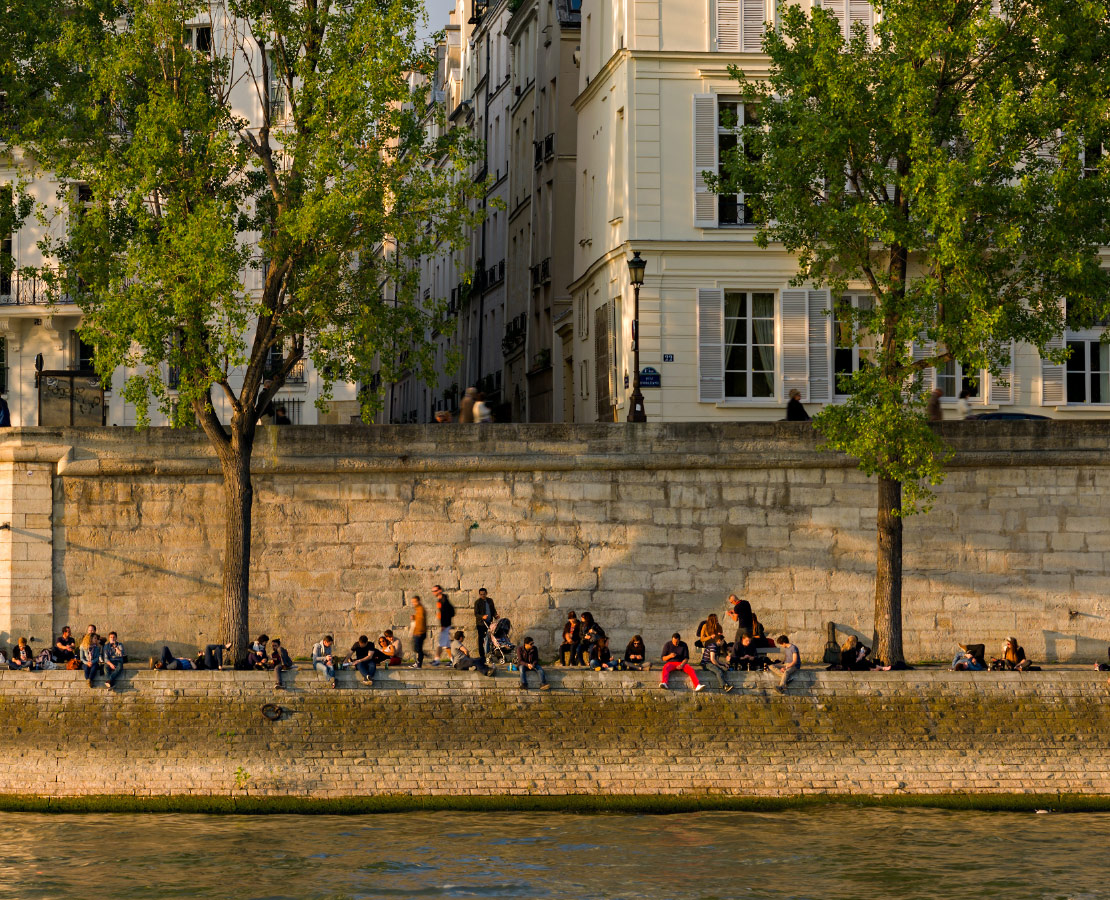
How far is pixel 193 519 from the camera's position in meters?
27.7

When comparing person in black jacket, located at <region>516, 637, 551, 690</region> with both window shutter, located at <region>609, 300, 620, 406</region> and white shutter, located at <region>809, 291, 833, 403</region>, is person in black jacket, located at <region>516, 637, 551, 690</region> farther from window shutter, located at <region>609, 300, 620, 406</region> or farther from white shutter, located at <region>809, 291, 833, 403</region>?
window shutter, located at <region>609, 300, 620, 406</region>

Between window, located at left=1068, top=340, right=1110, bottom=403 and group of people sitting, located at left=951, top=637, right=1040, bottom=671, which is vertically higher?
window, located at left=1068, top=340, right=1110, bottom=403

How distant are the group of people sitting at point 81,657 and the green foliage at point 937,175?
10.0 m

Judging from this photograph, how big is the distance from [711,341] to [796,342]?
149 cm

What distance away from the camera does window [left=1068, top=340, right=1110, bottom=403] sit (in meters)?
32.9

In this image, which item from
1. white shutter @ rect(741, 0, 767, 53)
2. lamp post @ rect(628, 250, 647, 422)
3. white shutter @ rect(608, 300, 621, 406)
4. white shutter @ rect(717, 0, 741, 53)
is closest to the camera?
lamp post @ rect(628, 250, 647, 422)

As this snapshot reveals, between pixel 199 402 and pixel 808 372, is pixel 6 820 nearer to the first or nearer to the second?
pixel 199 402

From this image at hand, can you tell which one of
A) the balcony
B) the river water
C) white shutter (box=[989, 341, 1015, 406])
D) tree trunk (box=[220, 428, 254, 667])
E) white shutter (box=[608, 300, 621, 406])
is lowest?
the river water

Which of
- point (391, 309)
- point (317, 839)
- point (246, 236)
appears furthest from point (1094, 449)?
point (246, 236)

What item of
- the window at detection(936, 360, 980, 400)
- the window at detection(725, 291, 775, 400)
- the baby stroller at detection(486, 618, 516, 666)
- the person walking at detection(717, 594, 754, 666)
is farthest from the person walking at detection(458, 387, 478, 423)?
the window at detection(936, 360, 980, 400)

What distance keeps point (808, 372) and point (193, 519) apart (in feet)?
36.2

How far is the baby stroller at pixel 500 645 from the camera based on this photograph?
26.1 meters

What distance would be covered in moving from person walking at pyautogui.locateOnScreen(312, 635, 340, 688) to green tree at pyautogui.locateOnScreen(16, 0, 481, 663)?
45.3 inches

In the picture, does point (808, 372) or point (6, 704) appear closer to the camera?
point (6, 704)
